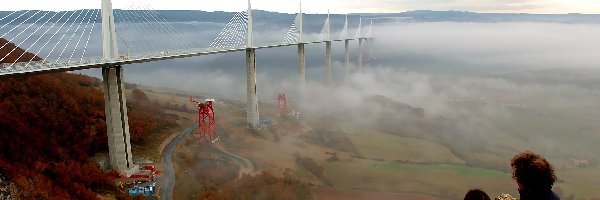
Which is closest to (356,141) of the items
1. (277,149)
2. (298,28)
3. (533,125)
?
(277,149)

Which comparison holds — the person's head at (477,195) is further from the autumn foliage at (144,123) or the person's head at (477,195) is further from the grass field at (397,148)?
the grass field at (397,148)

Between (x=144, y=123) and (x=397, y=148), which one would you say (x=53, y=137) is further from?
(x=397, y=148)

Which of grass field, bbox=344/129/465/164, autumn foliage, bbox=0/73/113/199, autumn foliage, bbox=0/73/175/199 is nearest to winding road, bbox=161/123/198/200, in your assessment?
autumn foliage, bbox=0/73/175/199

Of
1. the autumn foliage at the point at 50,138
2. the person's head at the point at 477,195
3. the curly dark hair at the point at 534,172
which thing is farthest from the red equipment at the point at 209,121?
→ the person's head at the point at 477,195

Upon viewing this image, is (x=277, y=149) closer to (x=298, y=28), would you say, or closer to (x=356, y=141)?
(x=356, y=141)

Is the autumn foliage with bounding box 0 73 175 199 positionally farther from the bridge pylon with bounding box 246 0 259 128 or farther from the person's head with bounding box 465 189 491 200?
the person's head with bounding box 465 189 491 200
